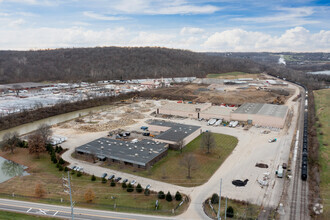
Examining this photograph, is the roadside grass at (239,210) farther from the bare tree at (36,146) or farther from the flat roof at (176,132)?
the bare tree at (36,146)

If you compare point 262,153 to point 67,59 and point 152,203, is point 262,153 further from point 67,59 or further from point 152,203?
point 67,59

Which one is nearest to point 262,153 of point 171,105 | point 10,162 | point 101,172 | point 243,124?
point 243,124

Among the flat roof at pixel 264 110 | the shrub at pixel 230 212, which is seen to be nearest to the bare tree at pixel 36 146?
the shrub at pixel 230 212

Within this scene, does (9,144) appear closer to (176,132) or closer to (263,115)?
(176,132)

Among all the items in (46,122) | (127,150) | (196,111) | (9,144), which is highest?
(196,111)

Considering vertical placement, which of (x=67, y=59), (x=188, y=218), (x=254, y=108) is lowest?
(x=188, y=218)

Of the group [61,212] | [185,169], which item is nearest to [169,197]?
[185,169]
